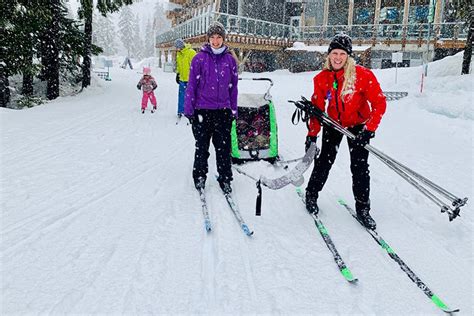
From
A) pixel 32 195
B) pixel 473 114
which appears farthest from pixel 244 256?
pixel 473 114

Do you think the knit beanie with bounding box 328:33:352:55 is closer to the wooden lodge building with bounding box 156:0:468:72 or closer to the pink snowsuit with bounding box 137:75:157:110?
the pink snowsuit with bounding box 137:75:157:110

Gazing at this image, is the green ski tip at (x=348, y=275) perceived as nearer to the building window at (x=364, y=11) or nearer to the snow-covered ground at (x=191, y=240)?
the snow-covered ground at (x=191, y=240)

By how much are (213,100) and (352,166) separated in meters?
1.82

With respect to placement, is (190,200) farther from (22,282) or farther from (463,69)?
(463,69)

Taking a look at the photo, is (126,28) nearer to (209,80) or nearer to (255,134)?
(255,134)

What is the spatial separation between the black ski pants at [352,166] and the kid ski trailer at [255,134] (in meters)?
1.89

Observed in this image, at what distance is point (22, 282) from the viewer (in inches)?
107

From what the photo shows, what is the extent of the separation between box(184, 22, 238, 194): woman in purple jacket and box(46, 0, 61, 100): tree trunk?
1054 cm

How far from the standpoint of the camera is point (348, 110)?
387 centimetres

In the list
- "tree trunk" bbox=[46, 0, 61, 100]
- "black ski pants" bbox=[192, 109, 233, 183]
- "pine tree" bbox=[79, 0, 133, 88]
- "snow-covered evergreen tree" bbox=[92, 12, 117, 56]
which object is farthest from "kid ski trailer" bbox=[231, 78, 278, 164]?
"snow-covered evergreen tree" bbox=[92, 12, 117, 56]

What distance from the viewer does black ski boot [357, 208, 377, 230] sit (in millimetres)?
3855

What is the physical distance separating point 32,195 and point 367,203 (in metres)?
3.82

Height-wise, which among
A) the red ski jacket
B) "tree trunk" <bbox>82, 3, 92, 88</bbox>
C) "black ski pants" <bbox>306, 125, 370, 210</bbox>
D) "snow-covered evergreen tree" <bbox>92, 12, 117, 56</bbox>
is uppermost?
"snow-covered evergreen tree" <bbox>92, 12, 117, 56</bbox>

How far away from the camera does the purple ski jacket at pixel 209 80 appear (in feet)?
14.7
